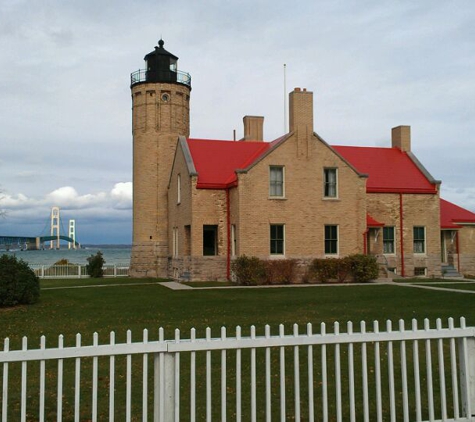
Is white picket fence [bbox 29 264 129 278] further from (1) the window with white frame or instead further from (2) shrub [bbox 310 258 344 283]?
(1) the window with white frame

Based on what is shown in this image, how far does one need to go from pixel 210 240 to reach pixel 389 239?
1075cm

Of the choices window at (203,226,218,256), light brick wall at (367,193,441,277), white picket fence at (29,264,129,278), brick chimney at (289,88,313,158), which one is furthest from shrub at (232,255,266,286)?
white picket fence at (29,264,129,278)

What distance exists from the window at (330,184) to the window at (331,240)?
71.6 inches

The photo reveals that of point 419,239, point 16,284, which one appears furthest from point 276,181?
point 16,284

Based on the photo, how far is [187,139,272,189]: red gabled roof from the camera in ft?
105

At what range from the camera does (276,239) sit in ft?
102

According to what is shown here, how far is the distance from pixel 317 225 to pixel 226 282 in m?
5.83

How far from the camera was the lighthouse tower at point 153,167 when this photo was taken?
38.2 m

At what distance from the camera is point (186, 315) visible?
16359 millimetres

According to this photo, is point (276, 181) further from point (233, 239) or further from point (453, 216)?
point (453, 216)

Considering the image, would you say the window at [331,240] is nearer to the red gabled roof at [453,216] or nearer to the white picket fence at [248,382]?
the red gabled roof at [453,216]

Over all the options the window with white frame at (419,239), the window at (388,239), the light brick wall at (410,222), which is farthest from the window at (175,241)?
the window with white frame at (419,239)

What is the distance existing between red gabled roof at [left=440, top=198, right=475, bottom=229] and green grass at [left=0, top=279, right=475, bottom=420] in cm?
1320

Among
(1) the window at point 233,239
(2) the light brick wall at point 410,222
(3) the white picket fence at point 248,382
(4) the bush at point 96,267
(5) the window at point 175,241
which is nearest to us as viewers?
(3) the white picket fence at point 248,382
